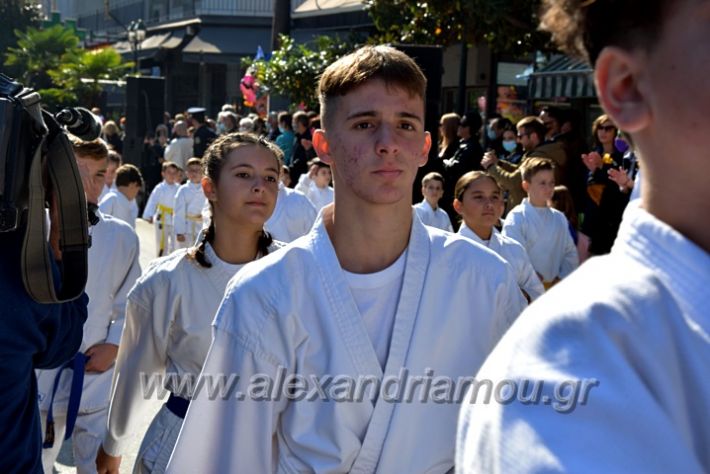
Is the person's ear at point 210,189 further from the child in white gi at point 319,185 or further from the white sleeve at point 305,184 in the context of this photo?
the white sleeve at point 305,184

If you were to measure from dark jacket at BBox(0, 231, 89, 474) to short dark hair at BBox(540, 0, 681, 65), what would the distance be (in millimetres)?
1816

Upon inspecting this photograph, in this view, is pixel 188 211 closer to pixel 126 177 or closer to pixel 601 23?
pixel 126 177

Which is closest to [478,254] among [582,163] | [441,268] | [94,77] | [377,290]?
[441,268]

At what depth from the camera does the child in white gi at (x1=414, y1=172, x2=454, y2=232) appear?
9.88m

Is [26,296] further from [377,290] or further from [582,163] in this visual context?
[582,163]

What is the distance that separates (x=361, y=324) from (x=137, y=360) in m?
1.87

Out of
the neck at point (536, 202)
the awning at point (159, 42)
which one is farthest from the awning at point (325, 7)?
the neck at point (536, 202)

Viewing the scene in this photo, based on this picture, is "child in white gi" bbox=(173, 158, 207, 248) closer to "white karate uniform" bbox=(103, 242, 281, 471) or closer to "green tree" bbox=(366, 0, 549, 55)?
"green tree" bbox=(366, 0, 549, 55)

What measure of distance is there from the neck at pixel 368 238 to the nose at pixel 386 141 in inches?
6.7

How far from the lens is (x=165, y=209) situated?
14.4 meters

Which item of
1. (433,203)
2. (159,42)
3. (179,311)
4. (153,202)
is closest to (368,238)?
(179,311)

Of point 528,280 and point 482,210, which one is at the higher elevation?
point 482,210

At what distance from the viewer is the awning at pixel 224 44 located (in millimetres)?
32438

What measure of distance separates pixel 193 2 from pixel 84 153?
3263cm
